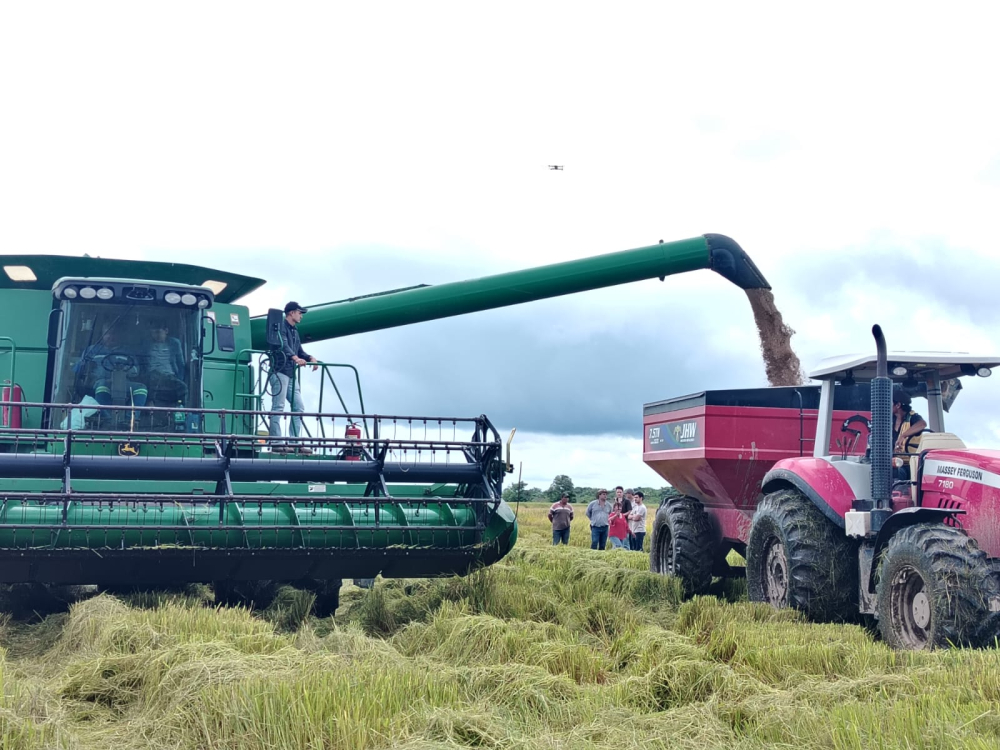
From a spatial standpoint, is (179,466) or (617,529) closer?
(179,466)

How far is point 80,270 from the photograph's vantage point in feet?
33.0

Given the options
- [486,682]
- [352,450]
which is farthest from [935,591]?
[352,450]

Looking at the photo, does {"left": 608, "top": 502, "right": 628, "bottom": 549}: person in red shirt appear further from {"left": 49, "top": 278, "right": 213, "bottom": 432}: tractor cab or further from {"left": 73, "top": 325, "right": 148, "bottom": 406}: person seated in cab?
{"left": 73, "top": 325, "right": 148, "bottom": 406}: person seated in cab

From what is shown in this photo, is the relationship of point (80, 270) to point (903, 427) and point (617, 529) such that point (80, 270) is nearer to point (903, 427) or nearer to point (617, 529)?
point (903, 427)

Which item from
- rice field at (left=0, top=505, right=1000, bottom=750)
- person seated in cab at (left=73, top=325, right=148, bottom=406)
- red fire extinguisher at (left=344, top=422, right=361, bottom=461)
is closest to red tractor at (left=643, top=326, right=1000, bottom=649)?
rice field at (left=0, top=505, right=1000, bottom=750)

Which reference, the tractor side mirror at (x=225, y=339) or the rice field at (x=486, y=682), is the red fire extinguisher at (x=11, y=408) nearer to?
the tractor side mirror at (x=225, y=339)

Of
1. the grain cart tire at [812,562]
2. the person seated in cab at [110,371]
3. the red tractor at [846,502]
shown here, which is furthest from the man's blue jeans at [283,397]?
the grain cart tire at [812,562]

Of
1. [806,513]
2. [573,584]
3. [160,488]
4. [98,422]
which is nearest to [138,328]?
[98,422]

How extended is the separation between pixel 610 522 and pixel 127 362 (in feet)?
31.6

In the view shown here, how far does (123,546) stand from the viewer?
7.17m

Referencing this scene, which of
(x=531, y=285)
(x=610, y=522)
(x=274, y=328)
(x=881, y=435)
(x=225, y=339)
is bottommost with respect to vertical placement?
(x=610, y=522)

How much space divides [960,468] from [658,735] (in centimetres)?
303

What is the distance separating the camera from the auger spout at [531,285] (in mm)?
12117

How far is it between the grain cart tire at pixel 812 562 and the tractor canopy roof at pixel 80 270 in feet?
19.5
